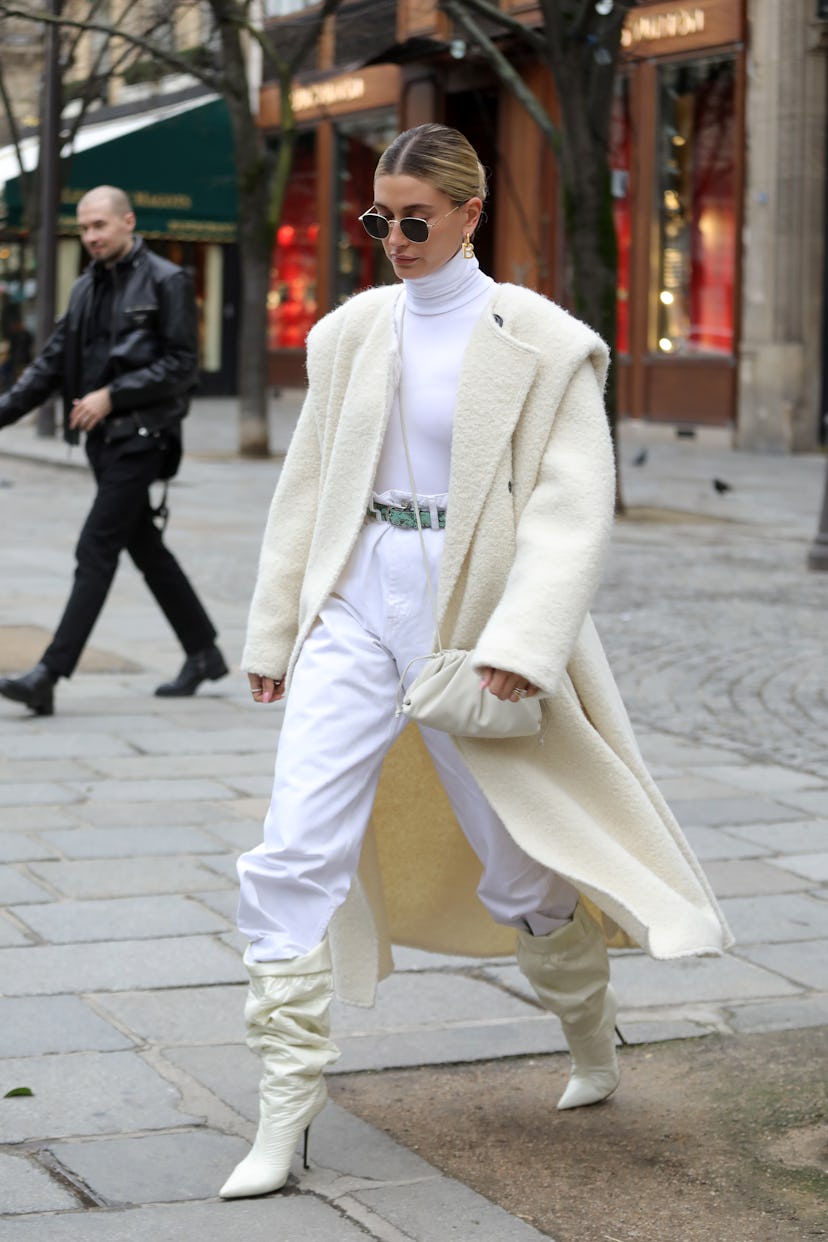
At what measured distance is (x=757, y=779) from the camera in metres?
6.99

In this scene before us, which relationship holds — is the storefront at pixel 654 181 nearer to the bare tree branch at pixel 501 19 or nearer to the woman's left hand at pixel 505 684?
the bare tree branch at pixel 501 19

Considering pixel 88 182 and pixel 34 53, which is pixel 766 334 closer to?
pixel 88 182

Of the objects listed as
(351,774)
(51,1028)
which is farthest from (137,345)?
(351,774)

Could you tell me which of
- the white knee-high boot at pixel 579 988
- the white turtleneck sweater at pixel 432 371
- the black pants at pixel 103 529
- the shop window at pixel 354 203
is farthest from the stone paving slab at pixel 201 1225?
the shop window at pixel 354 203

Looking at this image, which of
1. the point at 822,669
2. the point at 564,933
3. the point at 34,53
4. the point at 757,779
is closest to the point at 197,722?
the point at 757,779

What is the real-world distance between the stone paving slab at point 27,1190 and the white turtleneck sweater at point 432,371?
1.31 metres

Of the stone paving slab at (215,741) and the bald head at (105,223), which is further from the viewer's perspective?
the bald head at (105,223)

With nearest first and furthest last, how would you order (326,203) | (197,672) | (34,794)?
(34,794), (197,672), (326,203)

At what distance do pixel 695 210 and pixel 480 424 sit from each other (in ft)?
71.5

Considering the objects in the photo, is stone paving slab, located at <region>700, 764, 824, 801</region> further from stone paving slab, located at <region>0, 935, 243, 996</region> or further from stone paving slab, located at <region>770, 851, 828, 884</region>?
stone paving slab, located at <region>0, 935, 243, 996</region>

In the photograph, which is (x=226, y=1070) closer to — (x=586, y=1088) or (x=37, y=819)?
(x=586, y=1088)

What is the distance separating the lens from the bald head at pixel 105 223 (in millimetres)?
7555

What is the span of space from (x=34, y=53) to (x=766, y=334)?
55.6 ft

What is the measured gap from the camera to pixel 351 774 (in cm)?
353
